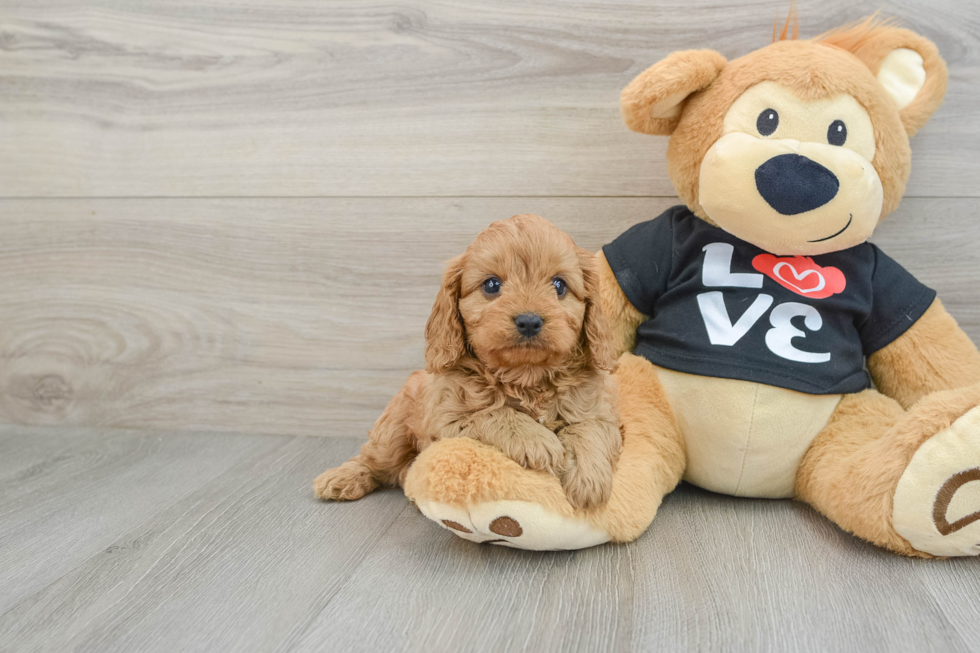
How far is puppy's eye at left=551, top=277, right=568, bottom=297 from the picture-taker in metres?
0.94

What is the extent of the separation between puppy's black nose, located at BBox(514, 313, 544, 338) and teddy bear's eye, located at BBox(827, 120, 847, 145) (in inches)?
22.2

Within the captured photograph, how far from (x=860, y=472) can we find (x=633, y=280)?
463 millimetres

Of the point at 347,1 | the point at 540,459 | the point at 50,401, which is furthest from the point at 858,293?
the point at 50,401

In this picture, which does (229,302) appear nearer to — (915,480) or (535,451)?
(535,451)

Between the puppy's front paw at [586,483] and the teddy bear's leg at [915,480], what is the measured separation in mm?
359

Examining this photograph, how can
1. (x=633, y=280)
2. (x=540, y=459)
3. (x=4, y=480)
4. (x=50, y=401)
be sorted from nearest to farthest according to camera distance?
(x=540, y=459)
(x=633, y=280)
(x=4, y=480)
(x=50, y=401)

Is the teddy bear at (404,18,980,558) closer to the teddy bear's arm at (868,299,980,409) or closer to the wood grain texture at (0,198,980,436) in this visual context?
the teddy bear's arm at (868,299,980,409)

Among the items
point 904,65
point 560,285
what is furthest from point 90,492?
point 904,65

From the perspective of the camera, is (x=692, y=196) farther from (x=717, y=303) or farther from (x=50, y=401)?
(x=50, y=401)

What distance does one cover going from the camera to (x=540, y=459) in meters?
0.92

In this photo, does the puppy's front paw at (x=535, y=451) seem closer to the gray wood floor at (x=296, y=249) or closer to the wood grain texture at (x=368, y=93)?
the gray wood floor at (x=296, y=249)

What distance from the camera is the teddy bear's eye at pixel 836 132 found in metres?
1.02

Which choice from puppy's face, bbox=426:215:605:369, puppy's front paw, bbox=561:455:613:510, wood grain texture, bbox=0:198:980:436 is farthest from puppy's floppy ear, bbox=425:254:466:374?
wood grain texture, bbox=0:198:980:436

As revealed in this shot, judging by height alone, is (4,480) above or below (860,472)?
below
